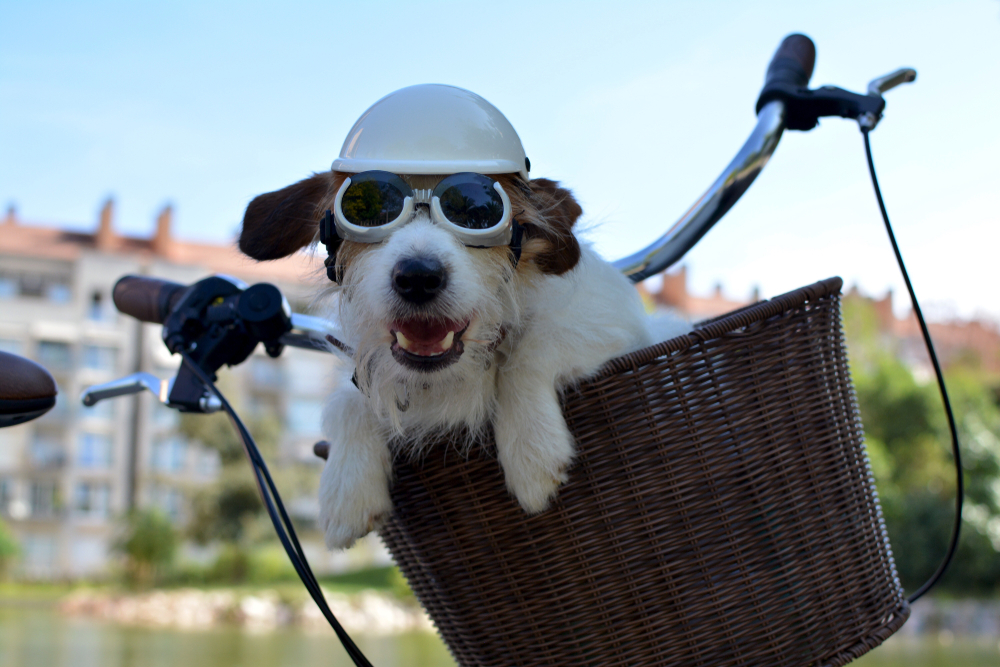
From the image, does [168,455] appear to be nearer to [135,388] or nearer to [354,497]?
[135,388]

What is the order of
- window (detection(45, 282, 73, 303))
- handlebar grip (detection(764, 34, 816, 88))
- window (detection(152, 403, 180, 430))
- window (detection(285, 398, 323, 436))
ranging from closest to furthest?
handlebar grip (detection(764, 34, 816, 88))
window (detection(152, 403, 180, 430))
window (detection(45, 282, 73, 303))
window (detection(285, 398, 323, 436))

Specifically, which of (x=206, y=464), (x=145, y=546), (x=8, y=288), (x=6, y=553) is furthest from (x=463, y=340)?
(x=8, y=288)

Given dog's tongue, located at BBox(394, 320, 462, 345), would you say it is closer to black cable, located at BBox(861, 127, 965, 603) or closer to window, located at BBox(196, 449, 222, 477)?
black cable, located at BBox(861, 127, 965, 603)

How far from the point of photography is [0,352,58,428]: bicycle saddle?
3.93 feet

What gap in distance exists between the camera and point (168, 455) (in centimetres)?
3141

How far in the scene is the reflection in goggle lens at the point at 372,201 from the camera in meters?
1.05

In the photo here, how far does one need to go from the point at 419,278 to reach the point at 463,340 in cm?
14

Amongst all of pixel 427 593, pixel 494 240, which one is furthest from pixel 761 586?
pixel 494 240

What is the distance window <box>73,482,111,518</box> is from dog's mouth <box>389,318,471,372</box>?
112 ft

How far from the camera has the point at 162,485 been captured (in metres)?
30.5

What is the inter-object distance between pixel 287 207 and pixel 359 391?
0.32 m

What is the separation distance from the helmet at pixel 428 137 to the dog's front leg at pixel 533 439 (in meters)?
0.31

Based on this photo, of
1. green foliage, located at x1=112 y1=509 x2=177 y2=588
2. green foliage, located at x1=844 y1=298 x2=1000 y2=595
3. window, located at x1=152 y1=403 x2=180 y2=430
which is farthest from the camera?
window, located at x1=152 y1=403 x2=180 y2=430

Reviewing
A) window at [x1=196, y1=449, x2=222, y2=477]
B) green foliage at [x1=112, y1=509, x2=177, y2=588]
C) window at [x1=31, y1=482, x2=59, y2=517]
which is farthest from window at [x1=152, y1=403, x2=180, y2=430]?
green foliage at [x1=112, y1=509, x2=177, y2=588]
